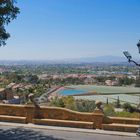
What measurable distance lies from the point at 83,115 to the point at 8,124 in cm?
284

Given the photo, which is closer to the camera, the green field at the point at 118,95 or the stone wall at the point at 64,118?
the stone wall at the point at 64,118

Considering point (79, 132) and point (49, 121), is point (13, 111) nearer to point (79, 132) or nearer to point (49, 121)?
point (49, 121)

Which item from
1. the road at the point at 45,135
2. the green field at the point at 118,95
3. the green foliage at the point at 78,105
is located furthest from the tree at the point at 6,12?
the green field at the point at 118,95

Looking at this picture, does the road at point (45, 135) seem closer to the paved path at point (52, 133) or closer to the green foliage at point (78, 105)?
the paved path at point (52, 133)

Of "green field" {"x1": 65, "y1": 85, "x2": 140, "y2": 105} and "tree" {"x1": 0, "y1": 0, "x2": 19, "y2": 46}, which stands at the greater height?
"tree" {"x1": 0, "y1": 0, "x2": 19, "y2": 46}

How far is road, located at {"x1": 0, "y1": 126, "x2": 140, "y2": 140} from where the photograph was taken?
13102mm

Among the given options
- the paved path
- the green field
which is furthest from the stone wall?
the green field

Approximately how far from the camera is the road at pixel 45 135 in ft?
43.0

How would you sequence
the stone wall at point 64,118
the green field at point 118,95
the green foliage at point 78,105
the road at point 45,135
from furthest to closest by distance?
the green field at point 118,95, the green foliage at point 78,105, the stone wall at point 64,118, the road at point 45,135

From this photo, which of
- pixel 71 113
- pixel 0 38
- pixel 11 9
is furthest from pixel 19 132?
pixel 11 9

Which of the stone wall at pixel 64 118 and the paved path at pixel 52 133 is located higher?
the stone wall at pixel 64 118

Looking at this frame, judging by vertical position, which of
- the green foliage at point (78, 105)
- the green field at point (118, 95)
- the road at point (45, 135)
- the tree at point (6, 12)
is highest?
the tree at point (6, 12)

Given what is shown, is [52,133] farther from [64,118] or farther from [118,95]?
[118,95]

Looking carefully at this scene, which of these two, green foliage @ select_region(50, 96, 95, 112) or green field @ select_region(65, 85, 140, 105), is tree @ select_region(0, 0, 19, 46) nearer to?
green foliage @ select_region(50, 96, 95, 112)
